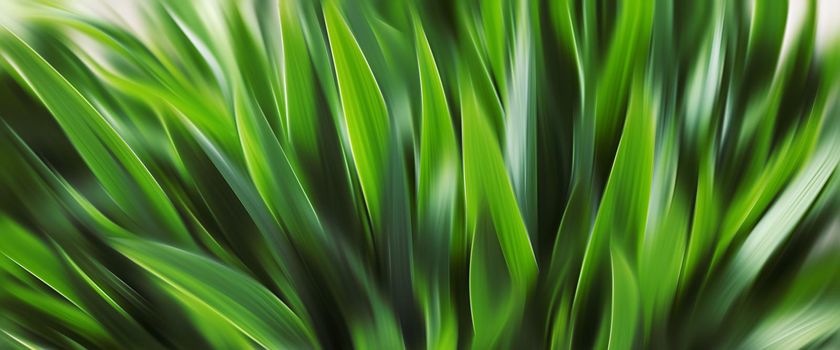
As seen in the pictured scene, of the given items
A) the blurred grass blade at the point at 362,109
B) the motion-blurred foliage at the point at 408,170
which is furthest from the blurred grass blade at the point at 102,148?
the blurred grass blade at the point at 362,109

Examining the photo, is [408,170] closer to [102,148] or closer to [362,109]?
[362,109]

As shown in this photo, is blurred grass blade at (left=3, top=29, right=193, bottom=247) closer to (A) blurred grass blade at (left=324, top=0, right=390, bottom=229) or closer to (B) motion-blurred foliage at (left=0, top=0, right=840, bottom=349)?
(B) motion-blurred foliage at (left=0, top=0, right=840, bottom=349)

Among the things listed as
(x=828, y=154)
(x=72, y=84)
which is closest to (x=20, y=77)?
(x=72, y=84)

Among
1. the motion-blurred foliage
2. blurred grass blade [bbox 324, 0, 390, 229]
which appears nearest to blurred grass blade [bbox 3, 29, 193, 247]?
the motion-blurred foliage

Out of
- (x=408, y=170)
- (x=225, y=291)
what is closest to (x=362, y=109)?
(x=408, y=170)

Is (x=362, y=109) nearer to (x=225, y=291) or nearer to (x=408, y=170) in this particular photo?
(x=408, y=170)

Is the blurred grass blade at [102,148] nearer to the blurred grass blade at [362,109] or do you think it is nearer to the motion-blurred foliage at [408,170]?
the motion-blurred foliage at [408,170]

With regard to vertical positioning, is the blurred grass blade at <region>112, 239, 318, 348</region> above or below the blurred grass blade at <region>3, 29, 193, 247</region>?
below

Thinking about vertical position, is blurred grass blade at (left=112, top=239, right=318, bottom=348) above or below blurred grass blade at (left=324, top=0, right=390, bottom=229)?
below

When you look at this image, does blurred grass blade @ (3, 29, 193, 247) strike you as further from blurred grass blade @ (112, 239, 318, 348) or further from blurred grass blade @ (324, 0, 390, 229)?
blurred grass blade @ (324, 0, 390, 229)
